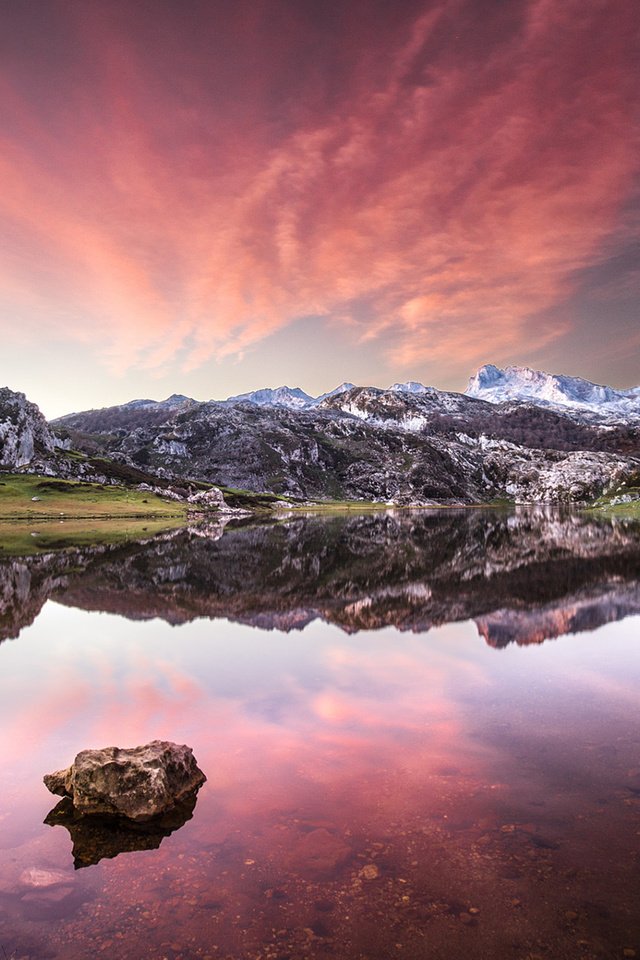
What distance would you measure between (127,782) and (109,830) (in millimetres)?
1024

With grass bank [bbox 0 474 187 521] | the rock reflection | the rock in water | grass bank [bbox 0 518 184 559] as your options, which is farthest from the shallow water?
grass bank [bbox 0 474 187 521]

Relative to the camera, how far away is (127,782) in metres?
13.3

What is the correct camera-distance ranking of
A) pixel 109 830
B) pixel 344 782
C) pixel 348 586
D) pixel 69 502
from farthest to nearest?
pixel 69 502 < pixel 348 586 < pixel 344 782 < pixel 109 830

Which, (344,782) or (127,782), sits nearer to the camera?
(127,782)

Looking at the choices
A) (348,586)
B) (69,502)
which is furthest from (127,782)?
(69,502)

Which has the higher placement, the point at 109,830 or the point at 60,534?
the point at 109,830

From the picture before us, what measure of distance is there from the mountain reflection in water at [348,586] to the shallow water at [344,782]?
2.31ft

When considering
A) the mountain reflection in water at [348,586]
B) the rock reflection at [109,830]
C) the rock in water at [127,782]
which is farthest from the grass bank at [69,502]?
the rock reflection at [109,830]

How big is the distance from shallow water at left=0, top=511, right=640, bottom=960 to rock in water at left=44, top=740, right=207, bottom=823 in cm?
65

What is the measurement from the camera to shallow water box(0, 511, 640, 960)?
9.25 m

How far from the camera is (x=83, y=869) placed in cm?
1112

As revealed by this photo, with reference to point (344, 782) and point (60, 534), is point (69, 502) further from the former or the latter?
point (344, 782)

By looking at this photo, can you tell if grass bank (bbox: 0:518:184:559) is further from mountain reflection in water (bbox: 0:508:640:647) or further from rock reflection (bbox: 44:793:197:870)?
rock reflection (bbox: 44:793:197:870)

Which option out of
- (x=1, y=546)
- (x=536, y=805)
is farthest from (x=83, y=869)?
(x=1, y=546)
